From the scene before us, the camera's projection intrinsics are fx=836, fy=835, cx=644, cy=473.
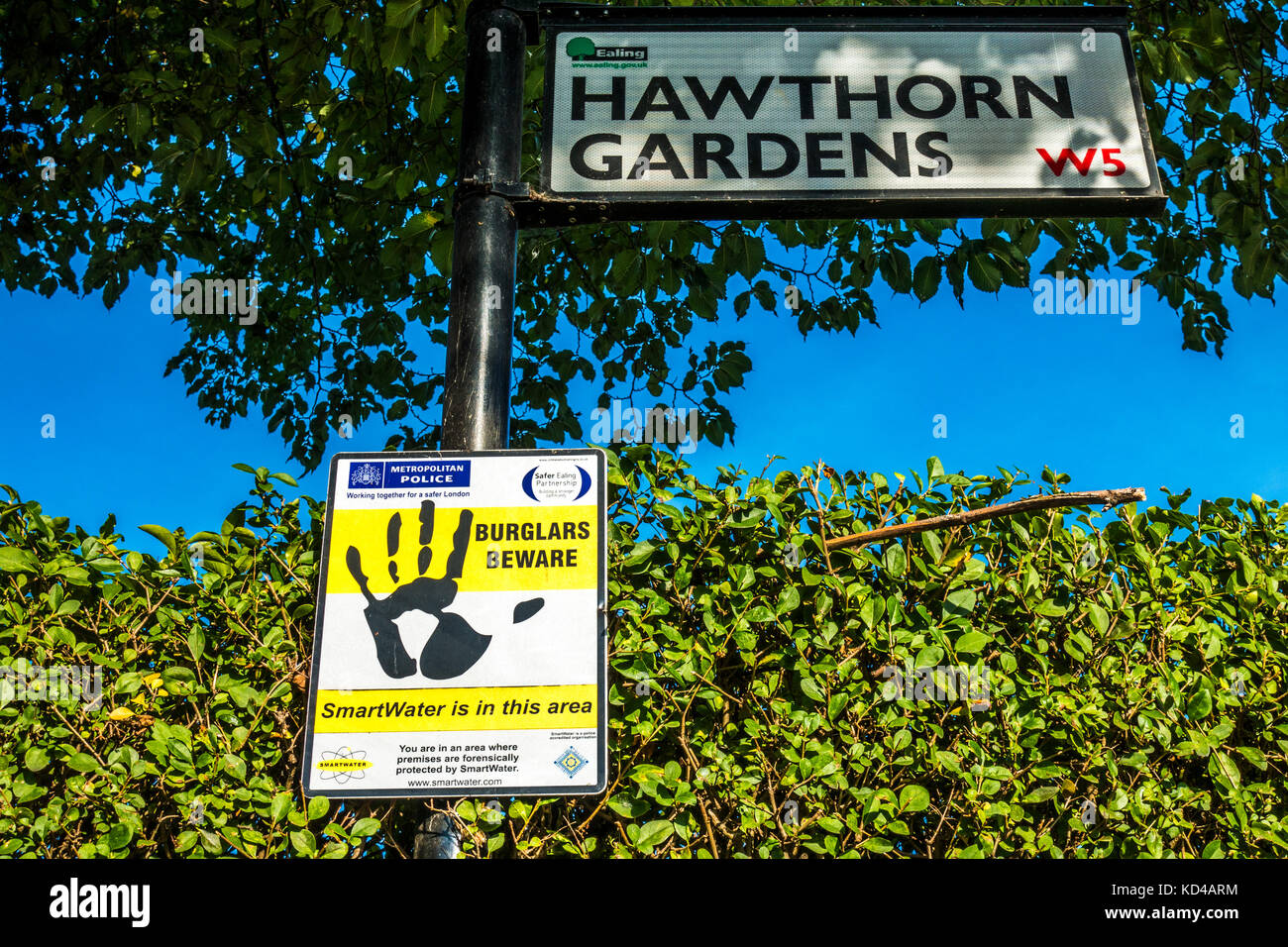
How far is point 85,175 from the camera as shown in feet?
17.7

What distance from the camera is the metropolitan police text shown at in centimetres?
202

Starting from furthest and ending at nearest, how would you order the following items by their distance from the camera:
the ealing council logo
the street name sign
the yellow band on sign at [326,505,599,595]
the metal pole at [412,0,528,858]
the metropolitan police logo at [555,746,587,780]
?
the ealing council logo < the street name sign < the metal pole at [412,0,528,858] < the yellow band on sign at [326,505,599,595] < the metropolitan police logo at [555,746,587,780]

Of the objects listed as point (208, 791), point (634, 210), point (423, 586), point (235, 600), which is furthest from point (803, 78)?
point (208, 791)

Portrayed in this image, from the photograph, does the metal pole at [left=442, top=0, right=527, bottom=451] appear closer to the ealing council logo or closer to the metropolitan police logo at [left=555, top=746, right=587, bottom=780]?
the ealing council logo

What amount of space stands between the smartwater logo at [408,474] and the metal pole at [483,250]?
0.06 metres

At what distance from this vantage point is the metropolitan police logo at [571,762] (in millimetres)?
1514

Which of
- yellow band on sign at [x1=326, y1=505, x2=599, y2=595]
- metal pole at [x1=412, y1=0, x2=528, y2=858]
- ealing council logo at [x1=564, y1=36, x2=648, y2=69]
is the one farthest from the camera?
ealing council logo at [x1=564, y1=36, x2=648, y2=69]

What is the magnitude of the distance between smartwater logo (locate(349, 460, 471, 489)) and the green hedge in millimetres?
920

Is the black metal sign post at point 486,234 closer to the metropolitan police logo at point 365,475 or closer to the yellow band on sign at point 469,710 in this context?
the metropolitan police logo at point 365,475

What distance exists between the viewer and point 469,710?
1.54 meters
